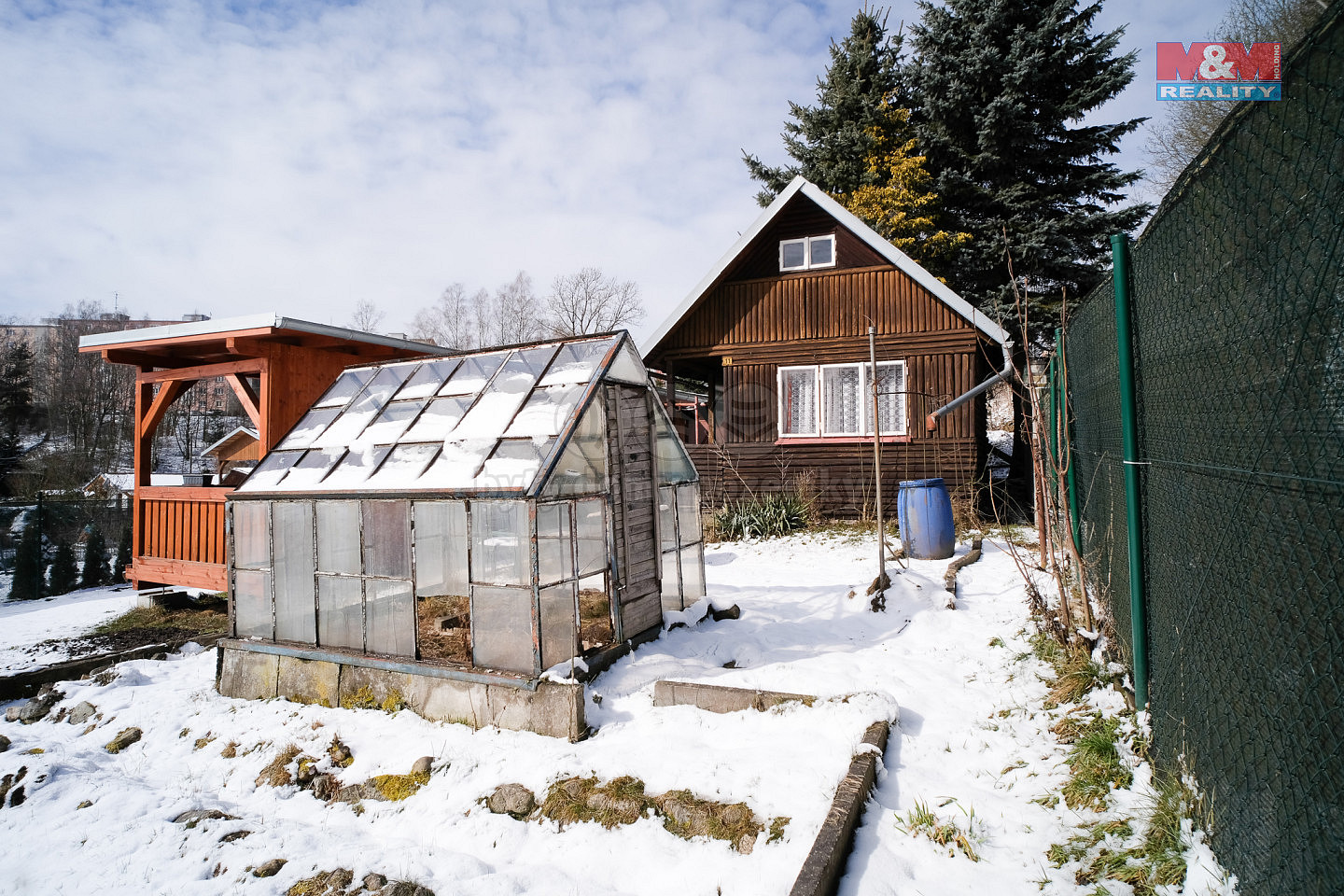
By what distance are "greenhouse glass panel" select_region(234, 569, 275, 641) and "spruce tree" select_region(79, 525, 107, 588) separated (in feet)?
32.8

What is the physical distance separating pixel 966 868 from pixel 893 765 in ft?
3.18

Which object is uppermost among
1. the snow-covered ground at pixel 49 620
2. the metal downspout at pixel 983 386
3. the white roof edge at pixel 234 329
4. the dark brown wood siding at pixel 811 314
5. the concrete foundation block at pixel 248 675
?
the dark brown wood siding at pixel 811 314

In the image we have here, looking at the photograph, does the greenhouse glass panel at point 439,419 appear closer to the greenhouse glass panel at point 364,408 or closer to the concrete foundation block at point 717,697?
the greenhouse glass panel at point 364,408

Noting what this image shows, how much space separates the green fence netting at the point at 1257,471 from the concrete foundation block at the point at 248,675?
6671mm

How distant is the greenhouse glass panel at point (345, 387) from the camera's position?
23.8 feet

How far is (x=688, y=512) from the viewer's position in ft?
23.7

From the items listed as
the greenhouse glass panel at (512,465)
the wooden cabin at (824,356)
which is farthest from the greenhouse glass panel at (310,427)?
the wooden cabin at (824,356)

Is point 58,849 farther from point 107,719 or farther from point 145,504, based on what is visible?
point 145,504

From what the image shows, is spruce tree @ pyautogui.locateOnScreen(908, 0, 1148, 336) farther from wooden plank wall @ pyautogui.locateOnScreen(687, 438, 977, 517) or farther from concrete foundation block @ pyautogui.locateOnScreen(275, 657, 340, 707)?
concrete foundation block @ pyautogui.locateOnScreen(275, 657, 340, 707)

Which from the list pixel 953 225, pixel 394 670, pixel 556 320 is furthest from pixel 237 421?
pixel 394 670

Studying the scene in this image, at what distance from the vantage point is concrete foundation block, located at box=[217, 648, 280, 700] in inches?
245

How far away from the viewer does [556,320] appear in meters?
41.1

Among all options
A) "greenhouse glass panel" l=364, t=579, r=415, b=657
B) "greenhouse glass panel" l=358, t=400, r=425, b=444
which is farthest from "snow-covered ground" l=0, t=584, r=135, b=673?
"greenhouse glass panel" l=358, t=400, r=425, b=444

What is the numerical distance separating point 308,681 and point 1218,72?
20277mm
